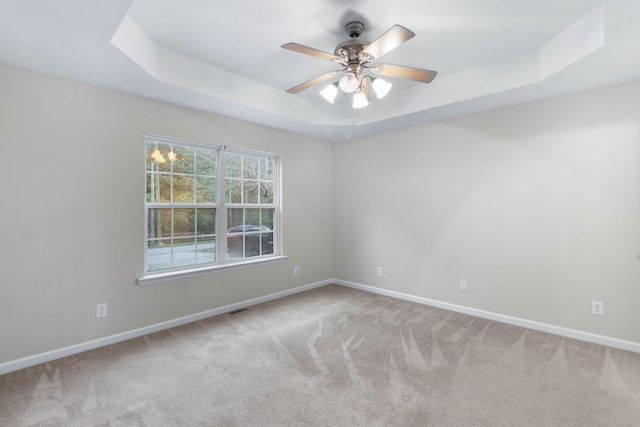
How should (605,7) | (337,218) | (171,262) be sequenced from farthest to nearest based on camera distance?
(337,218) < (171,262) < (605,7)

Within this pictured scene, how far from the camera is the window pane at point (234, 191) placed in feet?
12.8

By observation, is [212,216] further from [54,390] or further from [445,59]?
[445,59]

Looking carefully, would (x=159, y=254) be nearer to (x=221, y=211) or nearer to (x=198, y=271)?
(x=198, y=271)

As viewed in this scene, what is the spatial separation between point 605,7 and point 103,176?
4040 millimetres

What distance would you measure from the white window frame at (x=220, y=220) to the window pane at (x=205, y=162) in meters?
0.05

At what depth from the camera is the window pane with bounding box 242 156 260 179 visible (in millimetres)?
4109

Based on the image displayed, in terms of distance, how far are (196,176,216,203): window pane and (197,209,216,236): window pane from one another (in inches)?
5.3

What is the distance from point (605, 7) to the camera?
1843 mm

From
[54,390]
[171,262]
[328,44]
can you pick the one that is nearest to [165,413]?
[54,390]

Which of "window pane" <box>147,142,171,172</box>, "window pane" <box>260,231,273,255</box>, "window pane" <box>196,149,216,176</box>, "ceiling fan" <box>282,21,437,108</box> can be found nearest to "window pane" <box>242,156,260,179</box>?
"window pane" <box>196,149,216,176</box>

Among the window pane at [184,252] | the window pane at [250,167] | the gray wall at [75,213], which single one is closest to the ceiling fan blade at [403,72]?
the gray wall at [75,213]

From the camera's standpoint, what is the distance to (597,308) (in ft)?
9.48

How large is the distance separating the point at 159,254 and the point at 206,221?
0.64 meters

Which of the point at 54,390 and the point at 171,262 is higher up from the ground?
the point at 171,262
